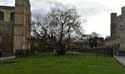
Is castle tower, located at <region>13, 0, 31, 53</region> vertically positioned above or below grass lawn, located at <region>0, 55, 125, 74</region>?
above

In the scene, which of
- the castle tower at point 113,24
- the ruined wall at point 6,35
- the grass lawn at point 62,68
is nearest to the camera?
the grass lawn at point 62,68

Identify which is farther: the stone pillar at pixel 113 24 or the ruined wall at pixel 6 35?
the stone pillar at pixel 113 24

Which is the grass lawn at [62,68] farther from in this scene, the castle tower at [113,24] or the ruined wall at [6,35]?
the castle tower at [113,24]

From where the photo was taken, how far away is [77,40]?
171 ft

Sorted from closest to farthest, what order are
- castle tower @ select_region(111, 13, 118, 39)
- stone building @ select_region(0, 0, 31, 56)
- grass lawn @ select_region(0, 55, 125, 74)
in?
grass lawn @ select_region(0, 55, 125, 74), stone building @ select_region(0, 0, 31, 56), castle tower @ select_region(111, 13, 118, 39)

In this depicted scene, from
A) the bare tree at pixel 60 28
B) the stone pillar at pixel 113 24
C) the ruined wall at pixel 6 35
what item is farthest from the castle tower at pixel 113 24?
the ruined wall at pixel 6 35

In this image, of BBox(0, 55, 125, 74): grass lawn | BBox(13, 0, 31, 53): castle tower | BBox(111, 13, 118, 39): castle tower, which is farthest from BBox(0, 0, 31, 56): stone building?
BBox(111, 13, 118, 39): castle tower

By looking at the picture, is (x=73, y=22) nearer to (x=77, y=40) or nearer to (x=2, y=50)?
(x=77, y=40)

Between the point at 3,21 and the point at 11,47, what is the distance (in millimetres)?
5107

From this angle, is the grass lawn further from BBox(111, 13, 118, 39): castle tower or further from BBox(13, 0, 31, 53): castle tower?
BBox(111, 13, 118, 39): castle tower

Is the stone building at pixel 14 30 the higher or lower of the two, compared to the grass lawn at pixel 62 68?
higher

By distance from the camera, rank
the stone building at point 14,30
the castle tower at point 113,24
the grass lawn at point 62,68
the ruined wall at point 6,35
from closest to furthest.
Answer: the grass lawn at point 62,68, the ruined wall at point 6,35, the stone building at point 14,30, the castle tower at point 113,24

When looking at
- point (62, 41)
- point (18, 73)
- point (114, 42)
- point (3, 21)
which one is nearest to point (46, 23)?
point (62, 41)

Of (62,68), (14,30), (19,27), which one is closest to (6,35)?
(14,30)
